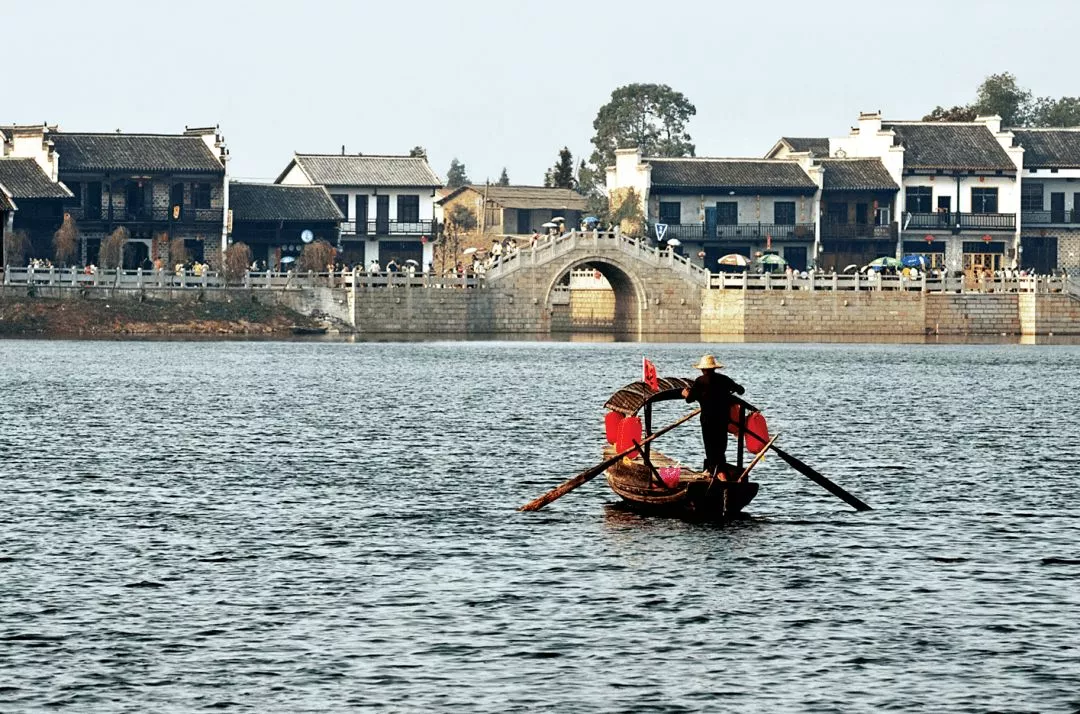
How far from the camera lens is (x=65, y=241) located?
3967 inches

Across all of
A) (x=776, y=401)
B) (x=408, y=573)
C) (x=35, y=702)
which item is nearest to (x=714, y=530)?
(x=408, y=573)

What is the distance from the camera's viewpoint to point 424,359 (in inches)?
3492

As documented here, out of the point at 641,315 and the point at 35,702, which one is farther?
the point at 641,315

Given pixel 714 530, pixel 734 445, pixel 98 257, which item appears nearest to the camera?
pixel 714 530

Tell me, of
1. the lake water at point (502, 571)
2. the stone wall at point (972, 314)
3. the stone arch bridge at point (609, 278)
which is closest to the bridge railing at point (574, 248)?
the stone arch bridge at point (609, 278)

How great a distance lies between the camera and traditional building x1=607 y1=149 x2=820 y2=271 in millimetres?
118938

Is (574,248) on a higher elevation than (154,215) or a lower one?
lower

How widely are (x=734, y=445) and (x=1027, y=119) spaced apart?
129 meters

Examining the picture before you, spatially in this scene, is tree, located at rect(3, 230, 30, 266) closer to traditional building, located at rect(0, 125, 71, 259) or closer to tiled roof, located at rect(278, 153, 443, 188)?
traditional building, located at rect(0, 125, 71, 259)

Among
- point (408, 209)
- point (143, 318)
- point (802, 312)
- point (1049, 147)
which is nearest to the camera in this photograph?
point (143, 318)

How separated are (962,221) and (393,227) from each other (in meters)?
34.5

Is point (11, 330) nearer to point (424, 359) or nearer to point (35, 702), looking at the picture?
point (424, 359)

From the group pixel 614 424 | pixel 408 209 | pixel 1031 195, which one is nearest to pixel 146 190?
pixel 408 209

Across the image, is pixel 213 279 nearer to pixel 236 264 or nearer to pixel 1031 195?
pixel 236 264
